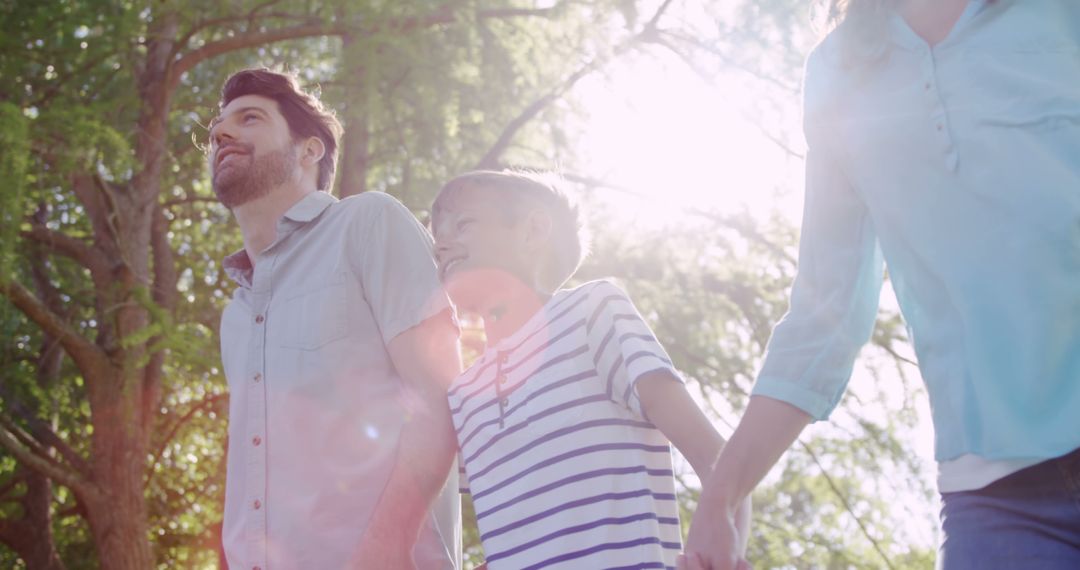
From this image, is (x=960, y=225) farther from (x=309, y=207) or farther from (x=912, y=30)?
(x=309, y=207)

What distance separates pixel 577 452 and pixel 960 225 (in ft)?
2.82

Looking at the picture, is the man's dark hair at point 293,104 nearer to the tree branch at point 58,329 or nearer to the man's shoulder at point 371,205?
the man's shoulder at point 371,205

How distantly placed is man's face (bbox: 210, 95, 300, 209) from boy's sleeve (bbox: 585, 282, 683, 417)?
1.06m

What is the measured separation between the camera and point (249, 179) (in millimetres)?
2707

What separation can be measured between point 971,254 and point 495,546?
1.09 meters

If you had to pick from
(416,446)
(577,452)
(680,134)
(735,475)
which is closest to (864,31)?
(735,475)

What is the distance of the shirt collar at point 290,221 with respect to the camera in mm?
2637

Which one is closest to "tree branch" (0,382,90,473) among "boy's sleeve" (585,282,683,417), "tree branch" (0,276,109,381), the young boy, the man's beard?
"tree branch" (0,276,109,381)

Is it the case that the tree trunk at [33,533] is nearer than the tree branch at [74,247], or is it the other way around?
the tree branch at [74,247]

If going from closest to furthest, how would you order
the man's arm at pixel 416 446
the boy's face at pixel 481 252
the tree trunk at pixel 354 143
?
the man's arm at pixel 416 446 < the boy's face at pixel 481 252 < the tree trunk at pixel 354 143

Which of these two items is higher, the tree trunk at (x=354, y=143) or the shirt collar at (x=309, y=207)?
the tree trunk at (x=354, y=143)

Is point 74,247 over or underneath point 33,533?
over

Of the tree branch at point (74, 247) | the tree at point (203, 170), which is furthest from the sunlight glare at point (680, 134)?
the tree branch at point (74, 247)

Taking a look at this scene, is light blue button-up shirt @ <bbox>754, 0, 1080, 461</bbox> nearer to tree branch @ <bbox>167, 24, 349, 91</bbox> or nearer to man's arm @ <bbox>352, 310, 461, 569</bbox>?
man's arm @ <bbox>352, 310, 461, 569</bbox>
